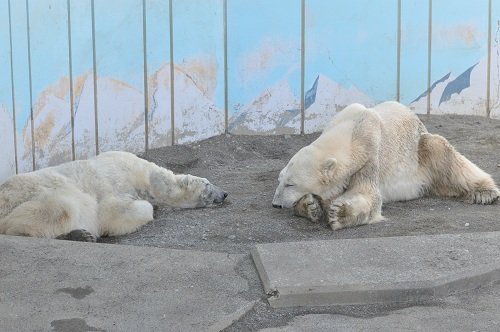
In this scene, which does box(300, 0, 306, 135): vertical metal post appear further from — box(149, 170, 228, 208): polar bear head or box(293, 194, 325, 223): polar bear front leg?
box(293, 194, 325, 223): polar bear front leg

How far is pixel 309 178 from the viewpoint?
5047 mm

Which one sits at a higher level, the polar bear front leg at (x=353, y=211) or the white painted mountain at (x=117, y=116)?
the white painted mountain at (x=117, y=116)

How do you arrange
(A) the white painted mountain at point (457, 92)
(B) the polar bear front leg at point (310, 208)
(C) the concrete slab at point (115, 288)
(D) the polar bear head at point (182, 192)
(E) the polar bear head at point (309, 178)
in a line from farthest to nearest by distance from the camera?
1. (A) the white painted mountain at point (457, 92)
2. (D) the polar bear head at point (182, 192)
3. (E) the polar bear head at point (309, 178)
4. (B) the polar bear front leg at point (310, 208)
5. (C) the concrete slab at point (115, 288)

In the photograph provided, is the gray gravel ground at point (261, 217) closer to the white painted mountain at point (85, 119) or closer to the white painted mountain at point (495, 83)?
the white painted mountain at point (85, 119)

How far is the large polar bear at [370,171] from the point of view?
197 inches

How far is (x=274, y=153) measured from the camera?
24.1ft

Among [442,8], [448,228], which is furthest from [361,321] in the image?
[442,8]

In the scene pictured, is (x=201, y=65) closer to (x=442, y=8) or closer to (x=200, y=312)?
(x=442, y=8)

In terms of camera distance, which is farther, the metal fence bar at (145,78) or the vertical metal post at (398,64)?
the vertical metal post at (398,64)

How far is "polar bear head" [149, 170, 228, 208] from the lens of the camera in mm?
5441

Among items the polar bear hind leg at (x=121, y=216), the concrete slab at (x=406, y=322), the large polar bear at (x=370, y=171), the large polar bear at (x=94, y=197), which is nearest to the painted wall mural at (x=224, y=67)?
the large polar bear at (x=94, y=197)

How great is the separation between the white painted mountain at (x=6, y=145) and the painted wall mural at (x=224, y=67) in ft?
0.15

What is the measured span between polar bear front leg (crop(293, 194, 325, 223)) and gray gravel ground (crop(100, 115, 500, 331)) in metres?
0.05

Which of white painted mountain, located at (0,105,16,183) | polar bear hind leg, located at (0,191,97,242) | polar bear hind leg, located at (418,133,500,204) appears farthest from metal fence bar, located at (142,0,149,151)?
polar bear hind leg, located at (418,133,500,204)
